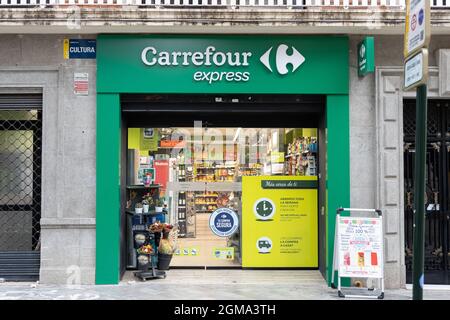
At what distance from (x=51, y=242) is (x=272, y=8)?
5.27m

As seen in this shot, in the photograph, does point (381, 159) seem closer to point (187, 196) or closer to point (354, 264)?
point (354, 264)

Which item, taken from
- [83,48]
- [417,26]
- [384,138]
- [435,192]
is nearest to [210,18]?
[83,48]

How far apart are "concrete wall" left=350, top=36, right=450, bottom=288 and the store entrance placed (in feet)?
3.45

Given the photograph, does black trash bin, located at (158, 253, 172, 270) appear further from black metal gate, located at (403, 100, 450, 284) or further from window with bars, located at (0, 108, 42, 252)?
black metal gate, located at (403, 100, 450, 284)

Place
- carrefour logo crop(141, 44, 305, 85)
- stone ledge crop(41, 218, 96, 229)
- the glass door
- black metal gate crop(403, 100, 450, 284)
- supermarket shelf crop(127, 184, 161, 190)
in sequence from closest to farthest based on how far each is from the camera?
1. stone ledge crop(41, 218, 96, 229)
2. carrefour logo crop(141, 44, 305, 85)
3. black metal gate crop(403, 100, 450, 284)
4. supermarket shelf crop(127, 184, 161, 190)
5. the glass door

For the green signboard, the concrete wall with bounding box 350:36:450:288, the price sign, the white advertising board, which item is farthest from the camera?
the concrete wall with bounding box 350:36:450:288

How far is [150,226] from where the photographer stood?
9.05 m

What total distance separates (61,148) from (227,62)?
309cm

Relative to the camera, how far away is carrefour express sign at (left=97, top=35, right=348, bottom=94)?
8.28 metres

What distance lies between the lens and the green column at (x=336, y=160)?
8.30 m

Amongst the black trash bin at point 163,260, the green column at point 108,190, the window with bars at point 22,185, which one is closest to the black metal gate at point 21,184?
the window with bars at point 22,185

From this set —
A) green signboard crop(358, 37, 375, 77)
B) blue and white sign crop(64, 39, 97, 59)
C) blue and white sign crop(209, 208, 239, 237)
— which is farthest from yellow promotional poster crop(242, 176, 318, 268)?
blue and white sign crop(64, 39, 97, 59)

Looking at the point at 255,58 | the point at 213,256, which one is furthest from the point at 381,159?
the point at 213,256

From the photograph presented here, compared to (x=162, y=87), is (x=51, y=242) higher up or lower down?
lower down
